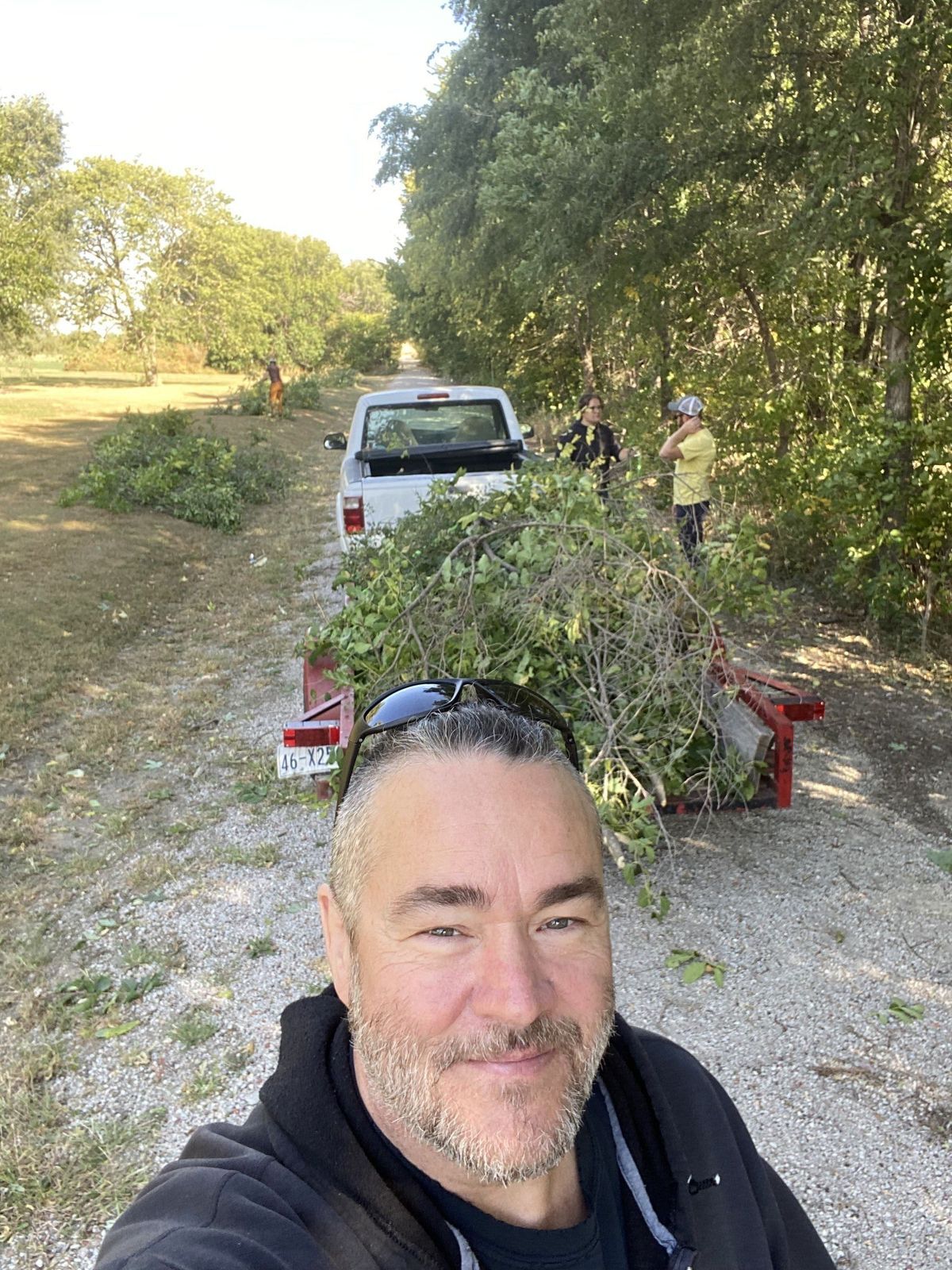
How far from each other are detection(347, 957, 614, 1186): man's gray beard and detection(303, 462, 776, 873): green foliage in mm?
2662

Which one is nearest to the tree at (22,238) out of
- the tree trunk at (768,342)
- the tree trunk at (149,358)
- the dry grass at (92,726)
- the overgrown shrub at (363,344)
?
the dry grass at (92,726)

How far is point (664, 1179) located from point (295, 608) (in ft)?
30.3

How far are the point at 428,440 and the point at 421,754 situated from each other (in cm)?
843

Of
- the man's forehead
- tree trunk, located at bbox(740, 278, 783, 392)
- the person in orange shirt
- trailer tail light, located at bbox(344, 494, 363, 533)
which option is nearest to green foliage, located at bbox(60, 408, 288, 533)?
trailer tail light, located at bbox(344, 494, 363, 533)

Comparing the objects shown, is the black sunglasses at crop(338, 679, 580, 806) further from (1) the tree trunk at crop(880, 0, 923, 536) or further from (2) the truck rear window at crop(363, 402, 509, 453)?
(2) the truck rear window at crop(363, 402, 509, 453)

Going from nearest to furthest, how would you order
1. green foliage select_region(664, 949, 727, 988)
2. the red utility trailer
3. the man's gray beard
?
the man's gray beard → green foliage select_region(664, 949, 727, 988) → the red utility trailer

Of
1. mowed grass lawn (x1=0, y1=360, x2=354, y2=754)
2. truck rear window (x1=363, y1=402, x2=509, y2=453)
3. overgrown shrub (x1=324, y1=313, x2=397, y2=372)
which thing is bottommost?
mowed grass lawn (x1=0, y1=360, x2=354, y2=754)

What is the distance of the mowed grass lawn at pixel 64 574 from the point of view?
7973mm

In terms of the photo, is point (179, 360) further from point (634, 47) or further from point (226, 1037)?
point (226, 1037)

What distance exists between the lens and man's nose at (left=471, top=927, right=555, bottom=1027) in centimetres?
129

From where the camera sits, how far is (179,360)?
221 ft

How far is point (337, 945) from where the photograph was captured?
1484 mm

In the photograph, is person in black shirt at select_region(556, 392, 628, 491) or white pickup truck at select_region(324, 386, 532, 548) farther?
person in black shirt at select_region(556, 392, 628, 491)

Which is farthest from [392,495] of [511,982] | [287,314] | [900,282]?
[287,314]
